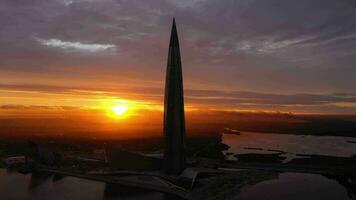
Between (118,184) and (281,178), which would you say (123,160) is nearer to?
(118,184)

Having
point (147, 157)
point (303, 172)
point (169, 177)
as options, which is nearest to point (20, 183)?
point (147, 157)

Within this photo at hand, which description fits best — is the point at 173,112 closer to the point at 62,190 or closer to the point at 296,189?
the point at 62,190

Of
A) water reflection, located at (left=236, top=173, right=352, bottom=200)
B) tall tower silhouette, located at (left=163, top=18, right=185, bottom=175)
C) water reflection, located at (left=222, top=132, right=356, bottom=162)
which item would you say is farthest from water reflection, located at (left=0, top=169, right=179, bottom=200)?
water reflection, located at (left=222, top=132, right=356, bottom=162)

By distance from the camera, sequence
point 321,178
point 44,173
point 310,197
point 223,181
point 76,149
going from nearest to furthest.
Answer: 1. point 310,197
2. point 223,181
3. point 321,178
4. point 44,173
5. point 76,149

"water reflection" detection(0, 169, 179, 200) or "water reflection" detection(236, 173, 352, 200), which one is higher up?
"water reflection" detection(236, 173, 352, 200)

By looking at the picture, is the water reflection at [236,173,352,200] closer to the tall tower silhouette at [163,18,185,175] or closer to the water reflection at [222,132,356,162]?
the tall tower silhouette at [163,18,185,175]

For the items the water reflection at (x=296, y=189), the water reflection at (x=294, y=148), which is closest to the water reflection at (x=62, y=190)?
the water reflection at (x=296, y=189)

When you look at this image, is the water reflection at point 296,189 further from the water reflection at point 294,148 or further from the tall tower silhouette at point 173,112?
the water reflection at point 294,148

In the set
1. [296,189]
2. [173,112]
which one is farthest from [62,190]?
[296,189]
